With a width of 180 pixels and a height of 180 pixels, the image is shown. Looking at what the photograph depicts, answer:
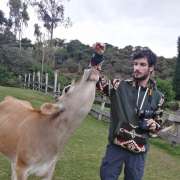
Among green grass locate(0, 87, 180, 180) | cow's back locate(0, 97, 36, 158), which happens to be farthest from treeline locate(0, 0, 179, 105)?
cow's back locate(0, 97, 36, 158)

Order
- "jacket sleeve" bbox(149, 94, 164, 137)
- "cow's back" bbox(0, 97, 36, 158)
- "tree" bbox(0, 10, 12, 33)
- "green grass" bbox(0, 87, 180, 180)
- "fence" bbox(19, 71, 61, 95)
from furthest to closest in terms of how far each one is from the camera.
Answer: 1. "tree" bbox(0, 10, 12, 33)
2. "fence" bbox(19, 71, 61, 95)
3. "green grass" bbox(0, 87, 180, 180)
4. "cow's back" bbox(0, 97, 36, 158)
5. "jacket sleeve" bbox(149, 94, 164, 137)

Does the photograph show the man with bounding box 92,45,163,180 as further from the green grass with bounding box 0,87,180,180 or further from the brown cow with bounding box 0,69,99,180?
the green grass with bounding box 0,87,180,180

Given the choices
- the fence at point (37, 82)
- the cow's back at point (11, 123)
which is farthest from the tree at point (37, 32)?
the cow's back at point (11, 123)

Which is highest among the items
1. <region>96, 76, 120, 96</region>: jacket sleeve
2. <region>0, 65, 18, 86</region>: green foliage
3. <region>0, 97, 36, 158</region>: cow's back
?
<region>96, 76, 120, 96</region>: jacket sleeve

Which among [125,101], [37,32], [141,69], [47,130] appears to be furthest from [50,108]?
[37,32]

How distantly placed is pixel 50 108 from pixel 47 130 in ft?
1.05

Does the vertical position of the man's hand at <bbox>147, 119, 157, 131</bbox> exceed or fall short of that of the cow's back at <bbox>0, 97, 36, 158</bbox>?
it exceeds it

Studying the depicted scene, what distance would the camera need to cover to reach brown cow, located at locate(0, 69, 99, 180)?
167 inches

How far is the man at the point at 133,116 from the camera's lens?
177 inches

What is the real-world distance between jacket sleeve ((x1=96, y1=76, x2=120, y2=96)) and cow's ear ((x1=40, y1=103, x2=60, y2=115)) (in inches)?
18.4

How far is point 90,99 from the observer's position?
13.8 feet

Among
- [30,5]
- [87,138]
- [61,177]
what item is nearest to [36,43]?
[30,5]

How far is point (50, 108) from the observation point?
178 inches

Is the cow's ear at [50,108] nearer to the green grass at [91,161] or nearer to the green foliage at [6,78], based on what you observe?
the green grass at [91,161]
